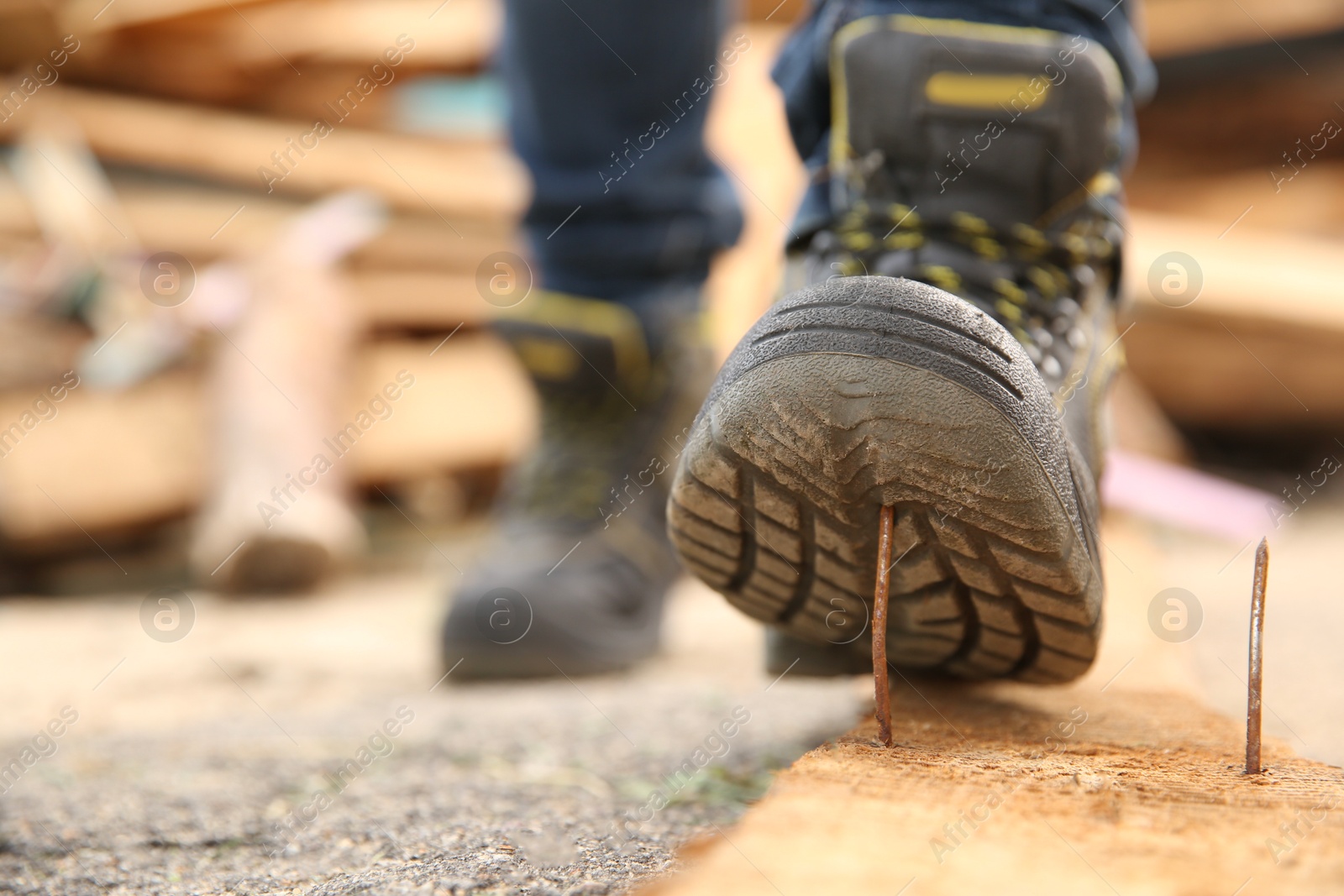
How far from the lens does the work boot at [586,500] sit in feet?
4.05

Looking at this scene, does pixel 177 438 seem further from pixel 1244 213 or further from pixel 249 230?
pixel 1244 213

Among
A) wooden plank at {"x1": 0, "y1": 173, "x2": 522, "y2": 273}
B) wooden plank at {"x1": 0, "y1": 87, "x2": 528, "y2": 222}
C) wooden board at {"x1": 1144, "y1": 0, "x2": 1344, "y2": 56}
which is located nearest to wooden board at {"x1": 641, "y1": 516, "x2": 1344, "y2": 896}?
wooden plank at {"x1": 0, "y1": 173, "x2": 522, "y2": 273}

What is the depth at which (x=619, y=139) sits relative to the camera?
4.07ft

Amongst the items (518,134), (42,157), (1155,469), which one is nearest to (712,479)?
(518,134)

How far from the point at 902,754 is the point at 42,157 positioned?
280 cm

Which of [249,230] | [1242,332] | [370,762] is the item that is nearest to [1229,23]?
[1242,332]

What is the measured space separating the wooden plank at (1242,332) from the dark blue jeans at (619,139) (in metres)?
1.35

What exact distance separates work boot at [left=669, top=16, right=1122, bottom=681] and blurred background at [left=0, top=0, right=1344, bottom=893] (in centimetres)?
A: 21

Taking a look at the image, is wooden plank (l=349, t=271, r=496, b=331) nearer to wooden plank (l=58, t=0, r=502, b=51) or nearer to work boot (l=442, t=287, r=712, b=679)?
wooden plank (l=58, t=0, r=502, b=51)

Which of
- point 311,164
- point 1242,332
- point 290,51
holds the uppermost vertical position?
point 290,51

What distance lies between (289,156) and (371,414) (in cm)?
89

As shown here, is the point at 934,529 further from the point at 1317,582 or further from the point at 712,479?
the point at 1317,582

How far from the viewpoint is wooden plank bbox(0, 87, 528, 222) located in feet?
9.21

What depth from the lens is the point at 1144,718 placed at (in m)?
0.72
